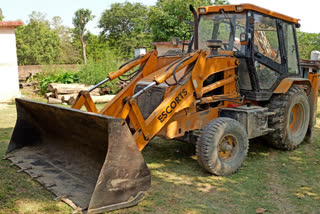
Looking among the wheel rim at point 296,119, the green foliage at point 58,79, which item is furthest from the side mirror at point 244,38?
the green foliage at point 58,79

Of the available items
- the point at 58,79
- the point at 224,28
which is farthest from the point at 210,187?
the point at 58,79

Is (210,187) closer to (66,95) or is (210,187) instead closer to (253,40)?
(253,40)

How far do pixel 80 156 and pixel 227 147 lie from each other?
223 cm

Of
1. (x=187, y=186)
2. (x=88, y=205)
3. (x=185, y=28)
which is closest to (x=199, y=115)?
(x=187, y=186)

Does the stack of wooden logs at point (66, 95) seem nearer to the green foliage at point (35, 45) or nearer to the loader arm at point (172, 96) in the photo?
the loader arm at point (172, 96)

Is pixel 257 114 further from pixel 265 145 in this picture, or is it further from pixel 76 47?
pixel 76 47

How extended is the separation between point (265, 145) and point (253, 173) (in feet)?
5.19

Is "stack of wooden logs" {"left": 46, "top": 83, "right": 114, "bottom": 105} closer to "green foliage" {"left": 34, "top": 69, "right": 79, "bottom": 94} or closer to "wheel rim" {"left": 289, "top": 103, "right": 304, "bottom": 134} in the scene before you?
"green foliage" {"left": 34, "top": 69, "right": 79, "bottom": 94}

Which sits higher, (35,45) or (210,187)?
(35,45)

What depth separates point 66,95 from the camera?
520 inches

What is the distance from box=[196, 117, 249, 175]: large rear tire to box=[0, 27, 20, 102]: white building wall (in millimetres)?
10086

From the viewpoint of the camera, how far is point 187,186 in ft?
15.3

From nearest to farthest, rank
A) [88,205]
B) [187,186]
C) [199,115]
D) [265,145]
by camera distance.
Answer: [88,205], [187,186], [199,115], [265,145]

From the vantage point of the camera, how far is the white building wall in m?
12.7
